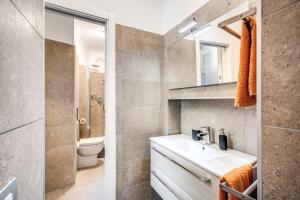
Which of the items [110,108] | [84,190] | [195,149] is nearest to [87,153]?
[84,190]

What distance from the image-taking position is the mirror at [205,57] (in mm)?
1170

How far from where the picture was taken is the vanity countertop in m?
0.94

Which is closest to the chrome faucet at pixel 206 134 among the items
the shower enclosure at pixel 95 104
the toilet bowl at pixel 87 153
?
the toilet bowl at pixel 87 153

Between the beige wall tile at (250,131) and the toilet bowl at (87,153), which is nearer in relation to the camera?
the beige wall tile at (250,131)

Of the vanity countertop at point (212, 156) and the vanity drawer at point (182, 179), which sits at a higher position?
the vanity countertop at point (212, 156)

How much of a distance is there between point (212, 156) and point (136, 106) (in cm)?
91

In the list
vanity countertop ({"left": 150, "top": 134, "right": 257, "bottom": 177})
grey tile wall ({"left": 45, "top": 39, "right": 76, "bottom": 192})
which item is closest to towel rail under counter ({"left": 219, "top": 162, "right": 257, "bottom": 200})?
vanity countertop ({"left": 150, "top": 134, "right": 257, "bottom": 177})

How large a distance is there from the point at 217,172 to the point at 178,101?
3.67 feet

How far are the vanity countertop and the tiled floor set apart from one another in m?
1.22

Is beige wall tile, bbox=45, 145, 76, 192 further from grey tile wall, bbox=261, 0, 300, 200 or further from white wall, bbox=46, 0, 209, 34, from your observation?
grey tile wall, bbox=261, 0, 300, 200

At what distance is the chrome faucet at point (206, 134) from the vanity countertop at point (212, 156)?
0.20ft

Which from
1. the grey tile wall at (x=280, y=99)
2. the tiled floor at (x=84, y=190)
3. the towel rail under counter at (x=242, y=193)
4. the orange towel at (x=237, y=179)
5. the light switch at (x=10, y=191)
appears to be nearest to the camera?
the light switch at (x=10, y=191)

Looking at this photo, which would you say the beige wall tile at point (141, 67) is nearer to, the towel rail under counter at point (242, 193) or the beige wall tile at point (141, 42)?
the beige wall tile at point (141, 42)

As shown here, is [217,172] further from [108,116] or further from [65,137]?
[65,137]
